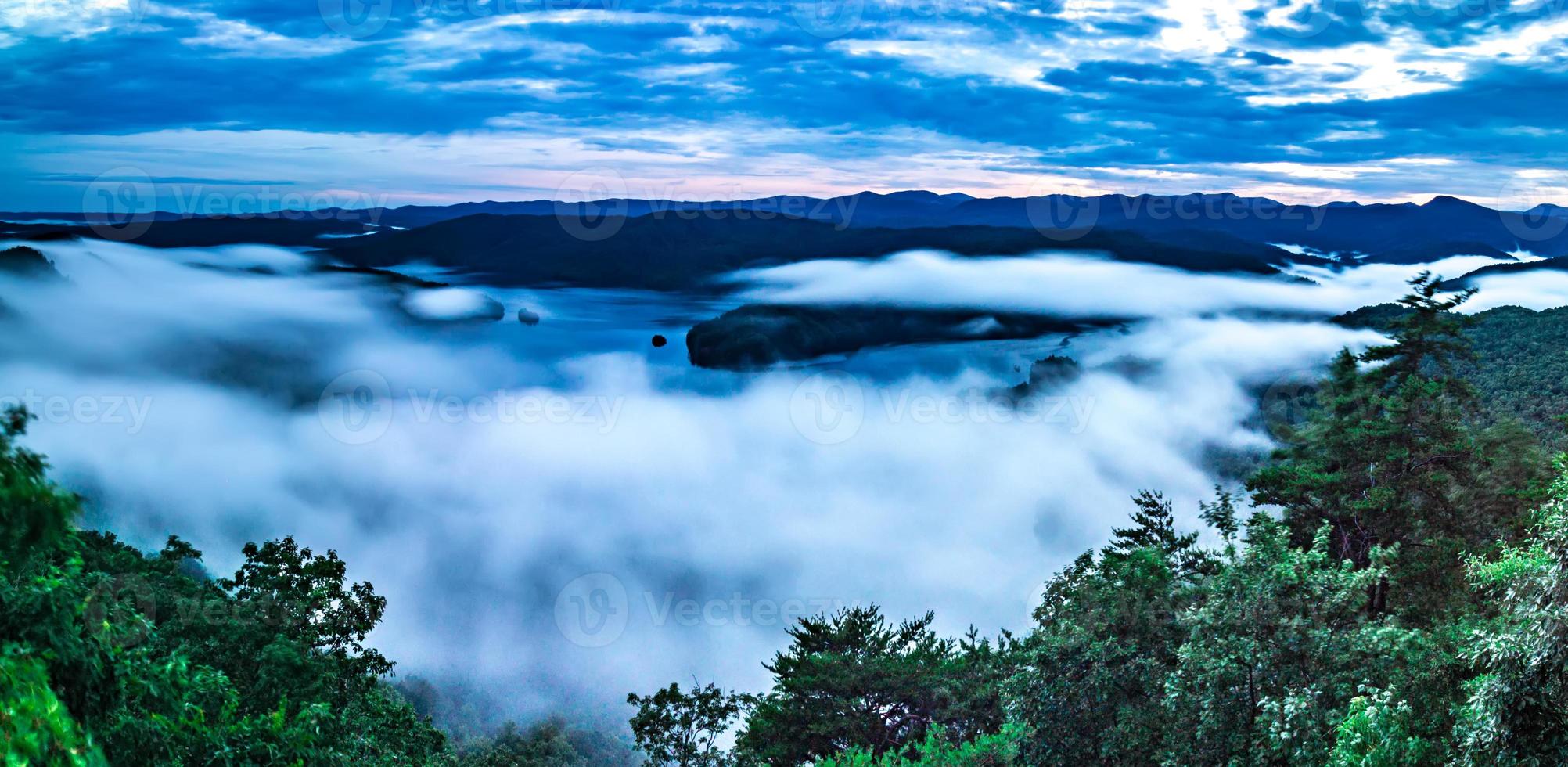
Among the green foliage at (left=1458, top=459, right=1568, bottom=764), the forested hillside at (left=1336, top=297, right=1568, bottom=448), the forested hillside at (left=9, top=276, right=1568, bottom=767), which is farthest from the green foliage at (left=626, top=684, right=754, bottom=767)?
the green foliage at (left=1458, top=459, right=1568, bottom=764)

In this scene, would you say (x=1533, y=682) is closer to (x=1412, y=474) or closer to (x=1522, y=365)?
(x=1412, y=474)

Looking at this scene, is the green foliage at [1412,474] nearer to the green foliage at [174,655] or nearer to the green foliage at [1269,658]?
the green foliage at [1269,658]

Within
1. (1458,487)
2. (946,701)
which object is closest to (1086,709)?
(946,701)

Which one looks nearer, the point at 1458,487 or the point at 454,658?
the point at 1458,487

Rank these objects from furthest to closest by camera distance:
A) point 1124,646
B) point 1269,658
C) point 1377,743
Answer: point 1124,646 → point 1269,658 → point 1377,743

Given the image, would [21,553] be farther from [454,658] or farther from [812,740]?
[454,658]

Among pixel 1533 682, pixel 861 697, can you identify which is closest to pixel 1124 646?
pixel 1533 682

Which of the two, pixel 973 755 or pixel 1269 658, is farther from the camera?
pixel 973 755

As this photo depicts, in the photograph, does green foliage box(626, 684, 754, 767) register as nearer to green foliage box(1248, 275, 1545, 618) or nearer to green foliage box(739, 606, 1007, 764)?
green foliage box(739, 606, 1007, 764)
